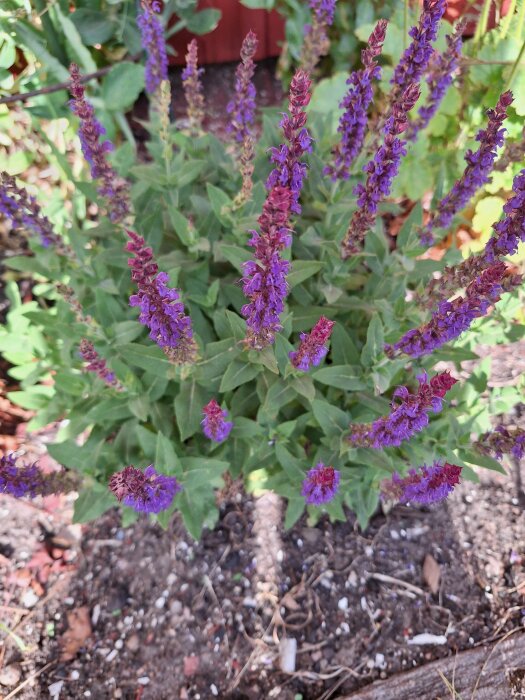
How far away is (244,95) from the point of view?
218cm

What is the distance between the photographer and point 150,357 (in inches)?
83.7

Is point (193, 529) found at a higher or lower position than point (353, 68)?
lower

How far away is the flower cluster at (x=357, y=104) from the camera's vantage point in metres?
1.69

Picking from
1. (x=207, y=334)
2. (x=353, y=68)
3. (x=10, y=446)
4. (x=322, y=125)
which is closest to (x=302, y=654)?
→ (x=207, y=334)

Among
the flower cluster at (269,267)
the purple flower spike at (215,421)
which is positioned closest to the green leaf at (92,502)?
the purple flower spike at (215,421)

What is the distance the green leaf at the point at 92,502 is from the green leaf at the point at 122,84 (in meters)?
2.43

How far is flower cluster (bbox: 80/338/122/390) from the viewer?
1.77 metres

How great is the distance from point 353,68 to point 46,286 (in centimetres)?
289

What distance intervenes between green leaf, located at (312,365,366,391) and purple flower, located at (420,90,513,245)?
2.17ft

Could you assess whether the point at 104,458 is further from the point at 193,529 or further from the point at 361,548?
the point at 361,548

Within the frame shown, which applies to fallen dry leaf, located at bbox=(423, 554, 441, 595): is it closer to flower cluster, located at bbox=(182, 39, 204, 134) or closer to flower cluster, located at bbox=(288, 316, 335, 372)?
flower cluster, located at bbox=(288, 316, 335, 372)

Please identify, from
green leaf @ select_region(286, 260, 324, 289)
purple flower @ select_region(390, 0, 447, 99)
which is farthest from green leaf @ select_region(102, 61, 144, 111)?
purple flower @ select_region(390, 0, 447, 99)

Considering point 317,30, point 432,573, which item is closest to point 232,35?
point 317,30

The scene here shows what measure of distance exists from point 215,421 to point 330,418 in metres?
0.58
